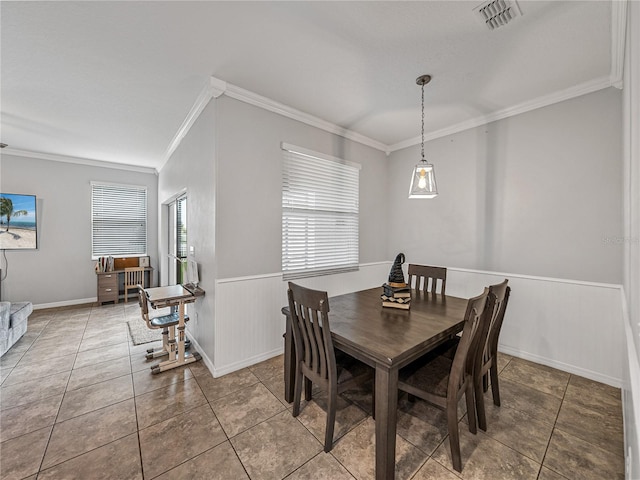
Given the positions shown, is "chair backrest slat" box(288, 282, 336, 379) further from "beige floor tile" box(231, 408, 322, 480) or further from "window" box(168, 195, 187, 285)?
"window" box(168, 195, 187, 285)

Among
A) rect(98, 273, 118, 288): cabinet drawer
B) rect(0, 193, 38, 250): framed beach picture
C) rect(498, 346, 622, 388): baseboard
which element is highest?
rect(0, 193, 38, 250): framed beach picture

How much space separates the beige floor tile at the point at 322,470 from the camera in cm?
146

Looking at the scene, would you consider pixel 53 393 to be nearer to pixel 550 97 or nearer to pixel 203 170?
pixel 203 170

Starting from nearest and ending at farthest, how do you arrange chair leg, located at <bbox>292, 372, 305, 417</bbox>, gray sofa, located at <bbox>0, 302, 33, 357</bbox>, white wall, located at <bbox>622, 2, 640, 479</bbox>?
white wall, located at <bbox>622, 2, 640, 479</bbox> < chair leg, located at <bbox>292, 372, 305, 417</bbox> < gray sofa, located at <bbox>0, 302, 33, 357</bbox>

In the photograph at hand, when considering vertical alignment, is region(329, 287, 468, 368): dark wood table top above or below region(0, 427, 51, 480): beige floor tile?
above

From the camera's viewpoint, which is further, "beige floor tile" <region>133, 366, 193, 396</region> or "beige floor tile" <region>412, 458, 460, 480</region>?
"beige floor tile" <region>133, 366, 193, 396</region>

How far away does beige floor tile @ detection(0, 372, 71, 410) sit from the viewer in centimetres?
212

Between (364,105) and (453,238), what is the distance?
6.73 feet

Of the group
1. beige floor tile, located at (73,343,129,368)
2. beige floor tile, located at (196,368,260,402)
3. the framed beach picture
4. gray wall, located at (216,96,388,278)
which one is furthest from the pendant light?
the framed beach picture

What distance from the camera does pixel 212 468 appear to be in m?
1.53

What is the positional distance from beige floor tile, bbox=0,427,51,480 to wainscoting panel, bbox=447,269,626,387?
13.6 ft

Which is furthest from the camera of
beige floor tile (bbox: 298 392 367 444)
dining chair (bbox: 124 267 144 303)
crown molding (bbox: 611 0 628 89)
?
dining chair (bbox: 124 267 144 303)

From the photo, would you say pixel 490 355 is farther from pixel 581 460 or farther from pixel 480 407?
pixel 581 460

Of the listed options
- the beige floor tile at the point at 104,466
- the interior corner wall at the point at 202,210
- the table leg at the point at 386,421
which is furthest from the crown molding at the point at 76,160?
the table leg at the point at 386,421
